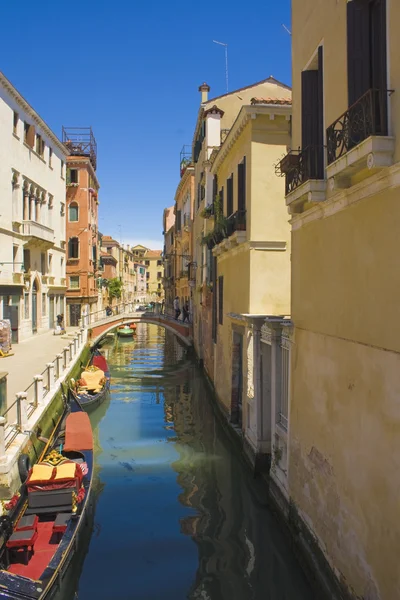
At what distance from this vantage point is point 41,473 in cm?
730

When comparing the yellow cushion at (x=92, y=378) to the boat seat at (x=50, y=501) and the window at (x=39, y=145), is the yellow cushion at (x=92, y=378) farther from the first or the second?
the window at (x=39, y=145)

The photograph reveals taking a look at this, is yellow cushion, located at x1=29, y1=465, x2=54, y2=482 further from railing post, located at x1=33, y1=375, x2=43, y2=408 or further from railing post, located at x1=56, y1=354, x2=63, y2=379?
railing post, located at x1=56, y1=354, x2=63, y2=379

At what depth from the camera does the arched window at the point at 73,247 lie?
35.5m

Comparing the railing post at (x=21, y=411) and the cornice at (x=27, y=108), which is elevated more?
the cornice at (x=27, y=108)

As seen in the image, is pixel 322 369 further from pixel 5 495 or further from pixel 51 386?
pixel 51 386

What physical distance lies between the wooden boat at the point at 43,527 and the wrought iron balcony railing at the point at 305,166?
5116 mm

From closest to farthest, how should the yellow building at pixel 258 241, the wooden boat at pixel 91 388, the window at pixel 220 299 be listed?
the yellow building at pixel 258 241 → the window at pixel 220 299 → the wooden boat at pixel 91 388

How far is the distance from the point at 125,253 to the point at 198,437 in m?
60.1

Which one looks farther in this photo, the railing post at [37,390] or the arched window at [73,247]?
the arched window at [73,247]

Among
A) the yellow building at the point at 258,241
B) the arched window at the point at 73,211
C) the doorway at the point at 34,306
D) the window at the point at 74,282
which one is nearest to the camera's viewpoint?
the yellow building at the point at 258,241

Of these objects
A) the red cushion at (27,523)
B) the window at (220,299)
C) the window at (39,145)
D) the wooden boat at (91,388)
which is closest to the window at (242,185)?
the window at (220,299)

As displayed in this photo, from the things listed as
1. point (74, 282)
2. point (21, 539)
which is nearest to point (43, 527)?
point (21, 539)

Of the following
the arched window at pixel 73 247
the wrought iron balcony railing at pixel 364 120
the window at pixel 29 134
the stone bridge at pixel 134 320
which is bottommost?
the stone bridge at pixel 134 320

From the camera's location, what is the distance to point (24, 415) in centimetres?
942
